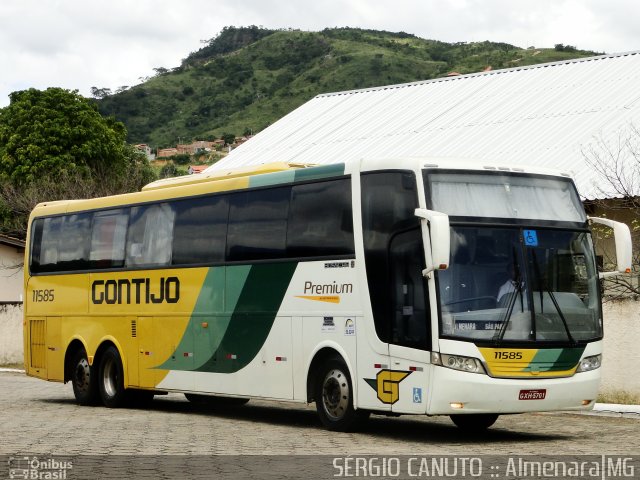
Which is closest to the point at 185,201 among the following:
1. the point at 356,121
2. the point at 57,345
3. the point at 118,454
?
the point at 57,345

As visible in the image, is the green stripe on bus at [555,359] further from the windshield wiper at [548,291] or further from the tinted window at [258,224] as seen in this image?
the tinted window at [258,224]

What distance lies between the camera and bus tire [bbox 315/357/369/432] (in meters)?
16.0

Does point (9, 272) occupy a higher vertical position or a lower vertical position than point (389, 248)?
higher

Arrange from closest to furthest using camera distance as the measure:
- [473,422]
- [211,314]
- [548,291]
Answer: [548,291], [473,422], [211,314]

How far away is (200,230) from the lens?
19.5m

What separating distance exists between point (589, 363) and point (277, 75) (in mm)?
134665

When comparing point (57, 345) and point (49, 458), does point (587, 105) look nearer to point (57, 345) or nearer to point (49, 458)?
point (57, 345)

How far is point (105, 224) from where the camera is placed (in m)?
22.2

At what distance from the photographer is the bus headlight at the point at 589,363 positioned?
1548 cm

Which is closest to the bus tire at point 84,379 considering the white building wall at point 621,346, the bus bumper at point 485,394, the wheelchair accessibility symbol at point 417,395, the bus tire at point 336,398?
the bus tire at point 336,398

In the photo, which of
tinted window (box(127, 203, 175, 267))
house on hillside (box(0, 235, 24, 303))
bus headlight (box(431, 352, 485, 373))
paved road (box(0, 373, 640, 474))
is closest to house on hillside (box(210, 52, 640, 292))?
paved road (box(0, 373, 640, 474))

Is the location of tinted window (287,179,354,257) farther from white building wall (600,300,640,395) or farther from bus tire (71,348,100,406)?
white building wall (600,300,640,395)

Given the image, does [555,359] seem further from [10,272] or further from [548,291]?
[10,272]

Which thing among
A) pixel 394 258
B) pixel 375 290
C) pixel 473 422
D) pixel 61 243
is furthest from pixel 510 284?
pixel 61 243
